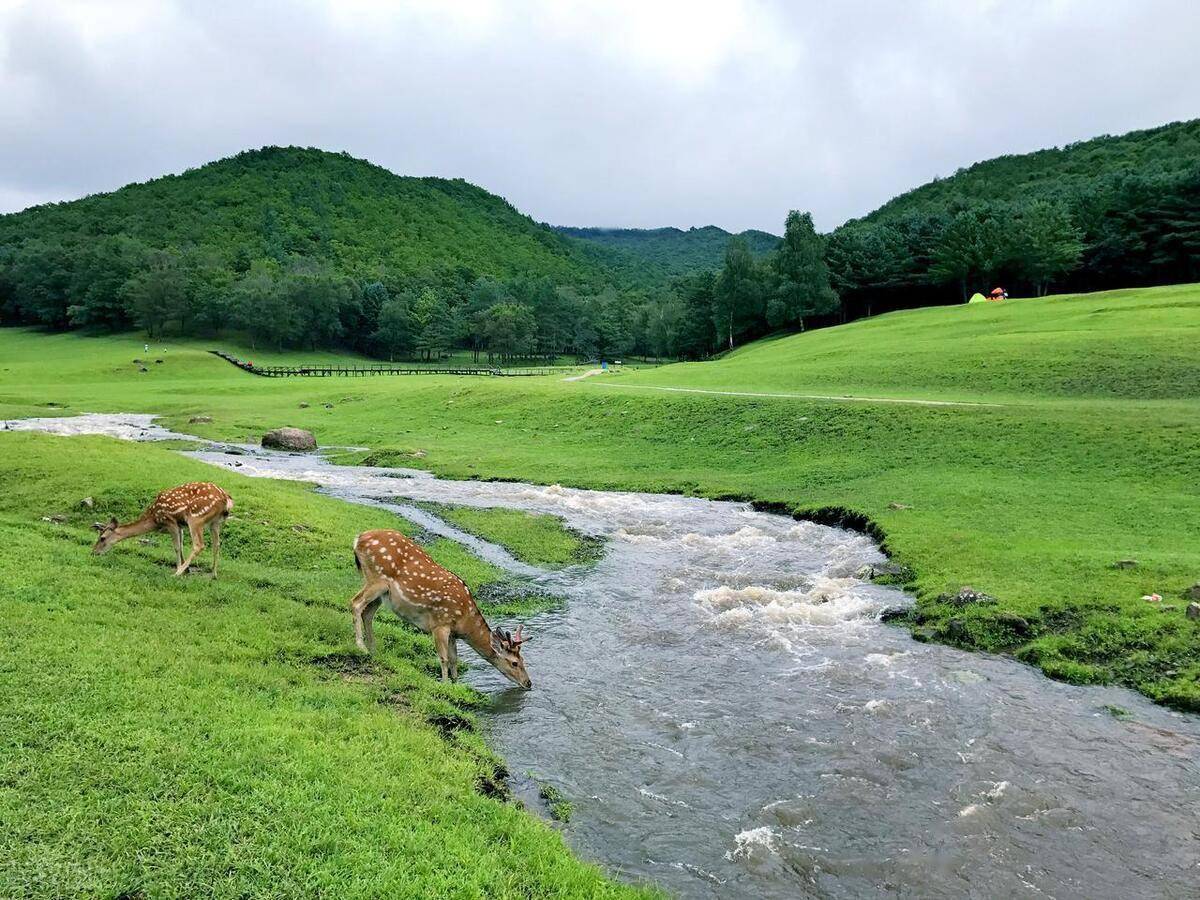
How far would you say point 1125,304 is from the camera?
70.6 m

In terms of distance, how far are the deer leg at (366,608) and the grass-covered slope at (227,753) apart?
300mm

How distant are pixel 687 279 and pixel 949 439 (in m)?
126

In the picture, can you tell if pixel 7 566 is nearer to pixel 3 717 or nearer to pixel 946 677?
pixel 3 717

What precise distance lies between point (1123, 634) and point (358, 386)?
7424cm

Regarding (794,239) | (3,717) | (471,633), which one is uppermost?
(794,239)

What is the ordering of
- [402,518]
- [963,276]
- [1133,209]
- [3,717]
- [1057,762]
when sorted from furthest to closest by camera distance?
[963,276]
[1133,209]
[402,518]
[1057,762]
[3,717]


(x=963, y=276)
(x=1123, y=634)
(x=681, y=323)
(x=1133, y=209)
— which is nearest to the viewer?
(x=1123, y=634)

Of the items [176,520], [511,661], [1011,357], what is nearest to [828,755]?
[511,661]

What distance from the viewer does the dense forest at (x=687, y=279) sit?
102 meters

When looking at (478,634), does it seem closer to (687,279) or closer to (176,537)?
(176,537)

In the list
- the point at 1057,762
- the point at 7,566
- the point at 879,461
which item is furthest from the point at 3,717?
the point at 879,461

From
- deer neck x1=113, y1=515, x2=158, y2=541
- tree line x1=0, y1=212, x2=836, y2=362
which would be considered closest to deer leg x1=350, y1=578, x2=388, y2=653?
deer neck x1=113, y1=515, x2=158, y2=541

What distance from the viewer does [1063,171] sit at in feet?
563

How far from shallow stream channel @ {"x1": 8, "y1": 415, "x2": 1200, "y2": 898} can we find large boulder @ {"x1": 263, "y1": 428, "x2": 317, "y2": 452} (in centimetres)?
3283
